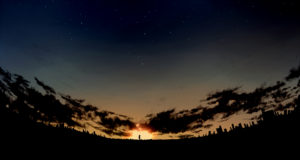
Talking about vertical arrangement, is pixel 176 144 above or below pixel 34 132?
below

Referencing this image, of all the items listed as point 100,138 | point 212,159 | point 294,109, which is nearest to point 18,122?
point 100,138

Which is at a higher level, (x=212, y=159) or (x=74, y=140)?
(x=74, y=140)

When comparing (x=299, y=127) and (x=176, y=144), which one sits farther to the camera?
(x=176, y=144)

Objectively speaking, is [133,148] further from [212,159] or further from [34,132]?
[34,132]

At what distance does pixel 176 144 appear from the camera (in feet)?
67.0

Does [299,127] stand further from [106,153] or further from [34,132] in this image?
[34,132]

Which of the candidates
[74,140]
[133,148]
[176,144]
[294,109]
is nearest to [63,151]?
[74,140]

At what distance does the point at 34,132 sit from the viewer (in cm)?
1313

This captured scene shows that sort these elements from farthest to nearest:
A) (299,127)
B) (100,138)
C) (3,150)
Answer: (100,138)
(299,127)
(3,150)

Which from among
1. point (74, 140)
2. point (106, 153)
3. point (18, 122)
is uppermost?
point (18, 122)

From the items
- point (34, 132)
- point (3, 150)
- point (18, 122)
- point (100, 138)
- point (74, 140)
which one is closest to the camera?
point (3, 150)

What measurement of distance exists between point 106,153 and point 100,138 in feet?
5.54

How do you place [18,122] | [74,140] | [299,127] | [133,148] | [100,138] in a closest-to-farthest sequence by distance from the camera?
[18,122]
[299,127]
[74,140]
[100,138]
[133,148]

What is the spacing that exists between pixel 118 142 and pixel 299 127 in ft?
53.2
